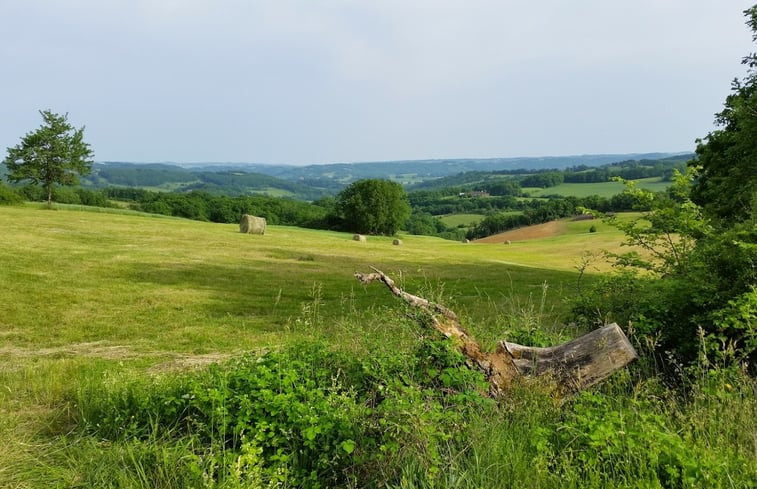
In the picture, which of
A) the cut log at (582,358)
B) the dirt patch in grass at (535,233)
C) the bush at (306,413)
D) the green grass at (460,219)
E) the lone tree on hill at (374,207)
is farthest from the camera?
the green grass at (460,219)

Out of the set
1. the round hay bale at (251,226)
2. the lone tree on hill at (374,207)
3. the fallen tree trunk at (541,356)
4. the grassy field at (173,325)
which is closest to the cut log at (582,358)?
the fallen tree trunk at (541,356)

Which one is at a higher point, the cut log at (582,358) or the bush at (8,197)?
the bush at (8,197)

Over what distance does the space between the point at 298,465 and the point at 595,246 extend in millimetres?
47904

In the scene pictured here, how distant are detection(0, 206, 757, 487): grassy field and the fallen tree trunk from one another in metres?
0.27

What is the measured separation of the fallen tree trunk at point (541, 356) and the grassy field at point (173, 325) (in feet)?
0.90

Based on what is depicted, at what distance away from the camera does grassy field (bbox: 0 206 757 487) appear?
3.84 m

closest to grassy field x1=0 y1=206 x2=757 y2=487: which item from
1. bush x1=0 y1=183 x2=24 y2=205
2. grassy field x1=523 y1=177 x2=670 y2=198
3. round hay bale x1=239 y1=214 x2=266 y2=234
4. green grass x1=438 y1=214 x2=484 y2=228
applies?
round hay bale x1=239 y1=214 x2=266 y2=234

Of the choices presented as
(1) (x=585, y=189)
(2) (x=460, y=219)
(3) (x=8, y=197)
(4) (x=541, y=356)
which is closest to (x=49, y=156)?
(3) (x=8, y=197)

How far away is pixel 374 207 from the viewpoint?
73.9 meters

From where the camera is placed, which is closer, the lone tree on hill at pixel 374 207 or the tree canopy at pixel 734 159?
the tree canopy at pixel 734 159

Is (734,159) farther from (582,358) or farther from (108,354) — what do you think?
(108,354)

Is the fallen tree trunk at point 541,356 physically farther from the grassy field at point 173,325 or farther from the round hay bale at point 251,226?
the round hay bale at point 251,226

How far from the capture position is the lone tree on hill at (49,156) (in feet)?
146

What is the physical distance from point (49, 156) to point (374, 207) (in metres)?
41.6
